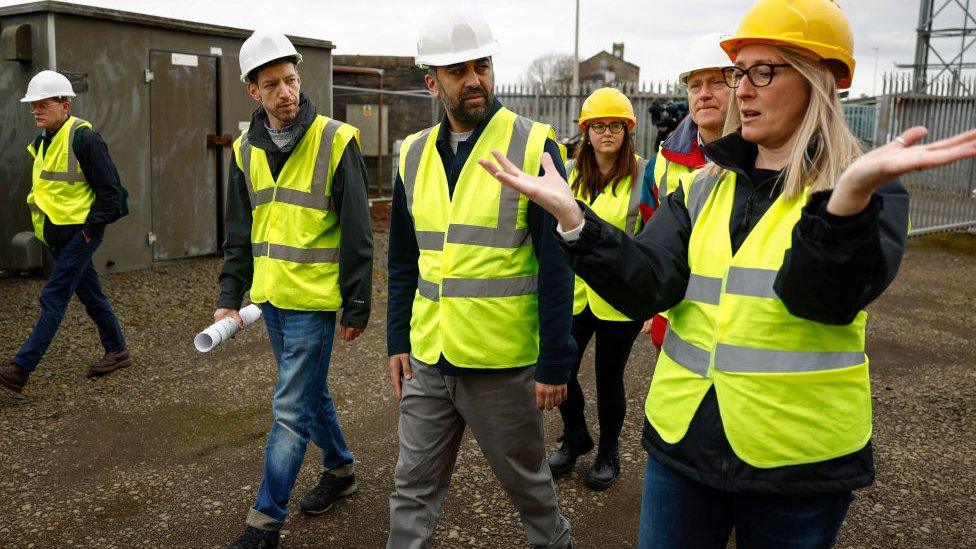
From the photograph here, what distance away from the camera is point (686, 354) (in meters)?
2.04

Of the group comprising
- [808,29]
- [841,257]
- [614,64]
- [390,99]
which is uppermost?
[614,64]

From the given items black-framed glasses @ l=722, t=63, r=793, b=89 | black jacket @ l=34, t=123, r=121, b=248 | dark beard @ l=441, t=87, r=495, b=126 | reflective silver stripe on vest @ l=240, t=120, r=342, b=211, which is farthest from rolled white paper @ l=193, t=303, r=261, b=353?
black jacket @ l=34, t=123, r=121, b=248

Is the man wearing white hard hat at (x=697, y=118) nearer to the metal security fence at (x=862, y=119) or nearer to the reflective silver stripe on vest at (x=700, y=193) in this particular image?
the reflective silver stripe on vest at (x=700, y=193)

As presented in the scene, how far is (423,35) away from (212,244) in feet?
29.2

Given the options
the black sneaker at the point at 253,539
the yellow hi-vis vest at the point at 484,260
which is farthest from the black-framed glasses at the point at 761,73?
the black sneaker at the point at 253,539

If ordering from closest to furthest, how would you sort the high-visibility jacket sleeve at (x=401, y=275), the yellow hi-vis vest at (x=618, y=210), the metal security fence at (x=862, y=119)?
1. the high-visibility jacket sleeve at (x=401, y=275)
2. the yellow hi-vis vest at (x=618, y=210)
3. the metal security fence at (x=862, y=119)

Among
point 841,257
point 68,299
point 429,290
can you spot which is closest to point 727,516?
point 841,257

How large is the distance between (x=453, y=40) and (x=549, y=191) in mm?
1124

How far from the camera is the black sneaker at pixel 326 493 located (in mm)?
3982

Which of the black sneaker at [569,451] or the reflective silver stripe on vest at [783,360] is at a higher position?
the reflective silver stripe on vest at [783,360]

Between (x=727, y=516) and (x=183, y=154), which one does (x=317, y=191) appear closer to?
(x=727, y=516)

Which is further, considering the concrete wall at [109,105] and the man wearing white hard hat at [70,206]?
the concrete wall at [109,105]

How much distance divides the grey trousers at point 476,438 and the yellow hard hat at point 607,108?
A: 6.27 ft

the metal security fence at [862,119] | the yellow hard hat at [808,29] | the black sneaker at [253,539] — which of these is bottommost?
the black sneaker at [253,539]
